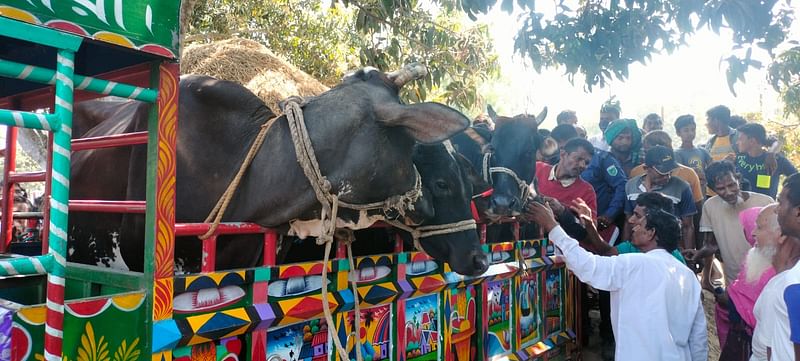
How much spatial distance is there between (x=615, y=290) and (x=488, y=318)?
860 mm

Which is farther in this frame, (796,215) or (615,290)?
(615,290)

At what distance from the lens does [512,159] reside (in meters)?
4.86

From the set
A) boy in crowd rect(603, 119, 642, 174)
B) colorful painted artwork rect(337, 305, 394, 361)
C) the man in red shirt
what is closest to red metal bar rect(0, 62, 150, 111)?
colorful painted artwork rect(337, 305, 394, 361)

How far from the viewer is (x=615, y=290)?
3.62 m

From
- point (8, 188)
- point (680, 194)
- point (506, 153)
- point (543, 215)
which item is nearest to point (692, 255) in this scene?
point (680, 194)

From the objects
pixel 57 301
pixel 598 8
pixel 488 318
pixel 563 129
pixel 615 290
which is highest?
pixel 598 8

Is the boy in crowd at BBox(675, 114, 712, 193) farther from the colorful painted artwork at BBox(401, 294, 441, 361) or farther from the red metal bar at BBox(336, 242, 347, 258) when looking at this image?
the red metal bar at BBox(336, 242, 347, 258)

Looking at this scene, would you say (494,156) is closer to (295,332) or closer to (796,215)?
(796,215)

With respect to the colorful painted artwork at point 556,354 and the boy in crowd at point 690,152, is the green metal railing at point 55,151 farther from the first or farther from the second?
the boy in crowd at point 690,152

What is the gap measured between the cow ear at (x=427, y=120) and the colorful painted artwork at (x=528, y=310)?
2093mm

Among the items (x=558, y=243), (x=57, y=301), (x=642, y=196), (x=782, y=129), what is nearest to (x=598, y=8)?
(x=642, y=196)

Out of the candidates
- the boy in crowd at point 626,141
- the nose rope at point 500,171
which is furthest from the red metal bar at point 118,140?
the boy in crowd at point 626,141

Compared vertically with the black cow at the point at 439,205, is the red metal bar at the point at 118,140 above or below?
above

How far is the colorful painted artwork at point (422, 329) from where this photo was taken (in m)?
3.27
